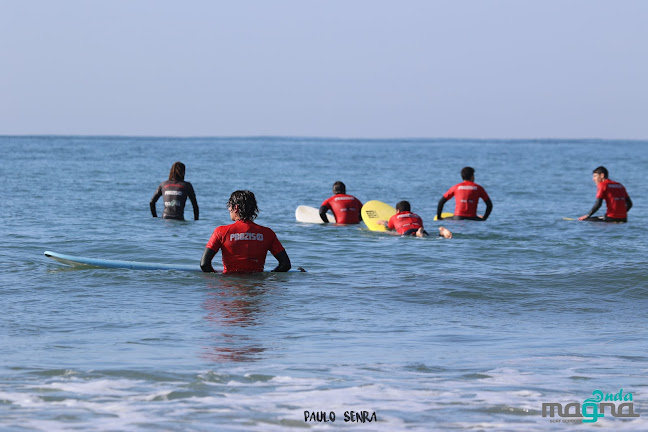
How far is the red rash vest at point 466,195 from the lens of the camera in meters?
18.7

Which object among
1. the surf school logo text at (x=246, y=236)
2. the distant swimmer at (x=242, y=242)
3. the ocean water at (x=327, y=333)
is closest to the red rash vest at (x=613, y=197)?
the ocean water at (x=327, y=333)

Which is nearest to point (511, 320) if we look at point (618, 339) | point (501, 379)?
point (618, 339)

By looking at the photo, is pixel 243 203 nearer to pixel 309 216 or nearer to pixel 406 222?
pixel 406 222

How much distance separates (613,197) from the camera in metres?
19.1

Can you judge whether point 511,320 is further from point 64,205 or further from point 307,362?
point 64,205

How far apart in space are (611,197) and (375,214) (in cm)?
576

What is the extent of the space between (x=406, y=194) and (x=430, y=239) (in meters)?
18.6

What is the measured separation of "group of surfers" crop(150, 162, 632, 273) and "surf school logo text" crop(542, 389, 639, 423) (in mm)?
4861

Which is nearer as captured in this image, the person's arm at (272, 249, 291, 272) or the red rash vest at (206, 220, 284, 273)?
the red rash vest at (206, 220, 284, 273)

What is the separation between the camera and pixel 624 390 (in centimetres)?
586

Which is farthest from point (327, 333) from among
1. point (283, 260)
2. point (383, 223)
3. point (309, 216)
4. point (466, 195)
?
point (309, 216)

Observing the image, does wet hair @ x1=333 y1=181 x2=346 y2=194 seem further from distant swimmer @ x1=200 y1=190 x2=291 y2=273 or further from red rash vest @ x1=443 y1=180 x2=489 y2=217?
distant swimmer @ x1=200 y1=190 x2=291 y2=273

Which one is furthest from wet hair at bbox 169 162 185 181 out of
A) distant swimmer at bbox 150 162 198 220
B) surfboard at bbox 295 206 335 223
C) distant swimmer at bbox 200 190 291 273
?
distant swimmer at bbox 200 190 291 273

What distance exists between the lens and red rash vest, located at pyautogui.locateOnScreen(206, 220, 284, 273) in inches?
379
